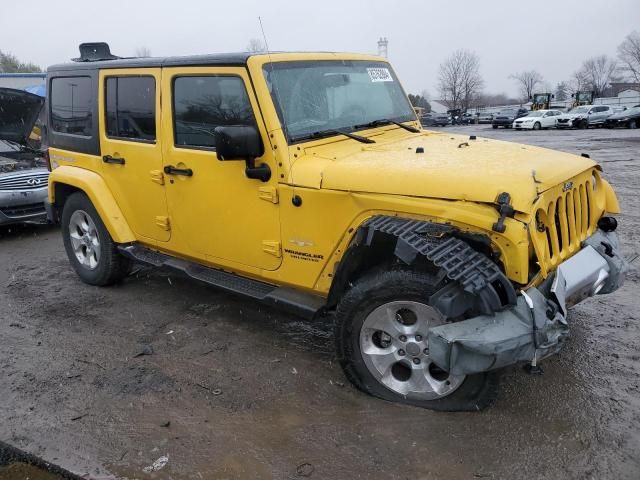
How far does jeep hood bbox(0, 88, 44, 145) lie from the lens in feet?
26.8

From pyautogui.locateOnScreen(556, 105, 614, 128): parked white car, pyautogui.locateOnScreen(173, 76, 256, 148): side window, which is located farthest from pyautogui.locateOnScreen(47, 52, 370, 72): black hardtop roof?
pyautogui.locateOnScreen(556, 105, 614, 128): parked white car

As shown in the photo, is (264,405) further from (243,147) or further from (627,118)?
(627,118)

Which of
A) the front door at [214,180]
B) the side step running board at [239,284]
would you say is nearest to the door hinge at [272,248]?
the front door at [214,180]

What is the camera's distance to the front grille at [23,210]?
7.32 meters

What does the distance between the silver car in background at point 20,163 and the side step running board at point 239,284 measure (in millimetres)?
3429

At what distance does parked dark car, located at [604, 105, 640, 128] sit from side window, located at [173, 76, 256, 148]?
3229 cm

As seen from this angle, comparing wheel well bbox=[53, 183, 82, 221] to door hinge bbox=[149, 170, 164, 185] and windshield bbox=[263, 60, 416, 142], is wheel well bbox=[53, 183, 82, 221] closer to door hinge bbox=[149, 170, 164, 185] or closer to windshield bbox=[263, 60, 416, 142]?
door hinge bbox=[149, 170, 164, 185]

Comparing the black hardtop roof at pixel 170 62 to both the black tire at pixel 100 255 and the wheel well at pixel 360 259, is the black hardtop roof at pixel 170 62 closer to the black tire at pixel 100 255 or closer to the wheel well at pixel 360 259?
the black tire at pixel 100 255

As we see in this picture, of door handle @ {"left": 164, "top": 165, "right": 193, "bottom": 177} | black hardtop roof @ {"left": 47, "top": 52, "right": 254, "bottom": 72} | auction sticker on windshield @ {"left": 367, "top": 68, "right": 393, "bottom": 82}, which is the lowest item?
door handle @ {"left": 164, "top": 165, "right": 193, "bottom": 177}

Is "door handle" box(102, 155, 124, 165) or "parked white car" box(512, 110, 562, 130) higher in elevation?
"parked white car" box(512, 110, 562, 130)

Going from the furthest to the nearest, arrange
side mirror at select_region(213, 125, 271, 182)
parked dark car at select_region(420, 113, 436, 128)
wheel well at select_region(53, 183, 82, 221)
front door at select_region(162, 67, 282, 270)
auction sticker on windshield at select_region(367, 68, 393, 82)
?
parked dark car at select_region(420, 113, 436, 128) < wheel well at select_region(53, 183, 82, 221) < auction sticker on windshield at select_region(367, 68, 393, 82) < front door at select_region(162, 67, 282, 270) < side mirror at select_region(213, 125, 271, 182)

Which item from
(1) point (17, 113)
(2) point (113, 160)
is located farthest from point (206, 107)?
(1) point (17, 113)

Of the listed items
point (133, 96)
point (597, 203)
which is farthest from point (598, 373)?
point (133, 96)

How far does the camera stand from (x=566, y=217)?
10.7ft
